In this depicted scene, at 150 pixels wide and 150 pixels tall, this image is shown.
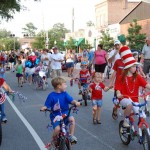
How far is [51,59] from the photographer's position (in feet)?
60.2

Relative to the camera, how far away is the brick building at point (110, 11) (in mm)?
70625

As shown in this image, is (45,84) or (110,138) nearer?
(110,138)

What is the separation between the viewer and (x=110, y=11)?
71375 mm

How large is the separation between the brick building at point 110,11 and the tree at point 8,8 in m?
36.7

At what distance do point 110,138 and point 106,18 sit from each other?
64127 millimetres

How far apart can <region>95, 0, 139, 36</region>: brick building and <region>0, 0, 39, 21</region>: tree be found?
1445 inches

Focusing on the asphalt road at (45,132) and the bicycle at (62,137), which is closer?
the bicycle at (62,137)

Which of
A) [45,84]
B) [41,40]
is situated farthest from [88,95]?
[41,40]

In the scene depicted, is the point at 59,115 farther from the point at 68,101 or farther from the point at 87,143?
the point at 87,143

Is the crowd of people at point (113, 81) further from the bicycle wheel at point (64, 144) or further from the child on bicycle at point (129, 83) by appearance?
the bicycle wheel at point (64, 144)

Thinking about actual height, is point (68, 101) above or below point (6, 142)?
above

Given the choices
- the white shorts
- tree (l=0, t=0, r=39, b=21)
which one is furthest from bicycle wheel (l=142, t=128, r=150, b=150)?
tree (l=0, t=0, r=39, b=21)

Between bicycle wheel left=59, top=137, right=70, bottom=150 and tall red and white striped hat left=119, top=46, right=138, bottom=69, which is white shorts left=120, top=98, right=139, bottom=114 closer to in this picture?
tall red and white striped hat left=119, top=46, right=138, bottom=69

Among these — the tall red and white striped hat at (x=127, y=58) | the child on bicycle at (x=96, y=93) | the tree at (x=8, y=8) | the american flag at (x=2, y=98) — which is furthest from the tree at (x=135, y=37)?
the tall red and white striped hat at (x=127, y=58)
